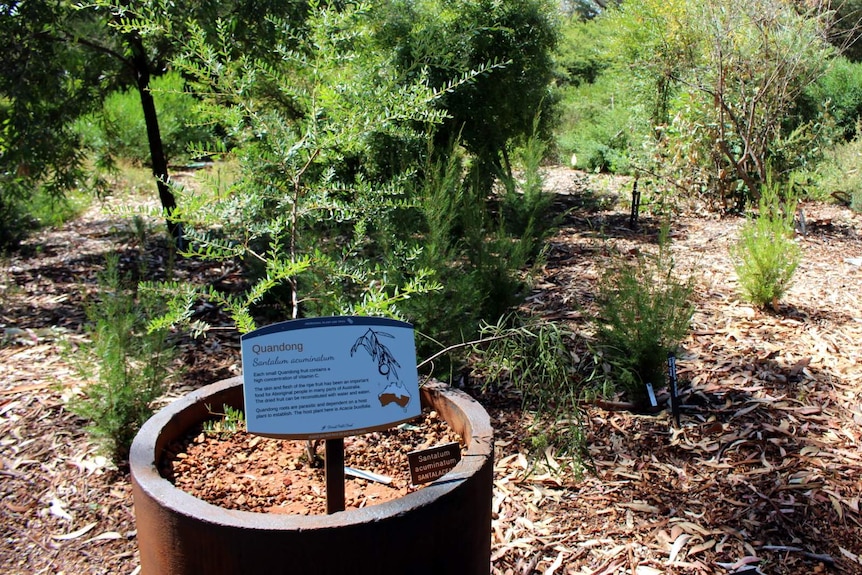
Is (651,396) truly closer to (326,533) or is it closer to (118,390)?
(326,533)

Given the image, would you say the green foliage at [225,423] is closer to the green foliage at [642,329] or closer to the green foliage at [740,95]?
the green foliage at [642,329]

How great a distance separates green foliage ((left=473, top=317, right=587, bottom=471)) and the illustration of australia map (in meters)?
0.47

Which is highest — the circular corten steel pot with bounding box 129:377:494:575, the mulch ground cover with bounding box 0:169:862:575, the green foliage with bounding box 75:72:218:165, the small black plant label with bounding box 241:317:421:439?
the green foliage with bounding box 75:72:218:165

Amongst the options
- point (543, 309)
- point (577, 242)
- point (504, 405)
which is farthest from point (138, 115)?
point (504, 405)

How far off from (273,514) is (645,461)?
1850mm

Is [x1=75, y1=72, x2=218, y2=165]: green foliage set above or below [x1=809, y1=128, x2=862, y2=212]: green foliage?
above

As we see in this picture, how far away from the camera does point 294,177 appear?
2.55 meters

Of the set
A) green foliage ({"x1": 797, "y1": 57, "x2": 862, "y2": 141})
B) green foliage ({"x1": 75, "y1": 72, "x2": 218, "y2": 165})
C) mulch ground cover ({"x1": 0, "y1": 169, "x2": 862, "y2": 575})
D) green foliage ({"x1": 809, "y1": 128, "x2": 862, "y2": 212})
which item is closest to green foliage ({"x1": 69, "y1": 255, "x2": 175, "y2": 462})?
mulch ground cover ({"x1": 0, "y1": 169, "x2": 862, "y2": 575})

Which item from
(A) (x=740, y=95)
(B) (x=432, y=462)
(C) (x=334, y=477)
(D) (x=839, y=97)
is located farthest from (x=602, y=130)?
(C) (x=334, y=477)

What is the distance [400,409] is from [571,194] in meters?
7.15

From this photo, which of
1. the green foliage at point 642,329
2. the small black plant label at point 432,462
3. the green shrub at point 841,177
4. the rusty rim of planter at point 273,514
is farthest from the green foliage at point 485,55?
the small black plant label at point 432,462

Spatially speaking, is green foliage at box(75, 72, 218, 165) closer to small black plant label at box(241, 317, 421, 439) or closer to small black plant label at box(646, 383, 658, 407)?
small black plant label at box(646, 383, 658, 407)

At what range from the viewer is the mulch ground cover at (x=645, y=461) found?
2549 mm

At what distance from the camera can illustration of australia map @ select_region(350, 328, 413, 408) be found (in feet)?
5.76
